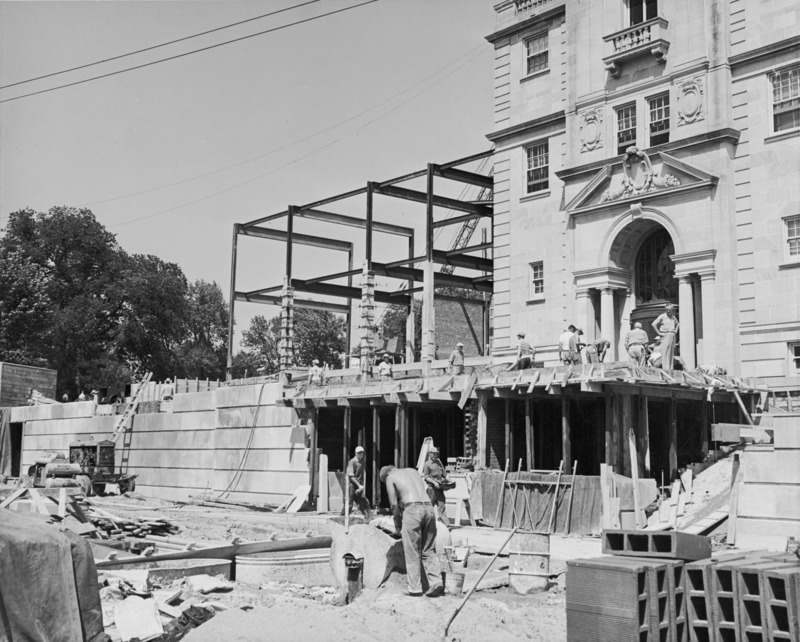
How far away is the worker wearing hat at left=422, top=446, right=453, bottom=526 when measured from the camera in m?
19.2

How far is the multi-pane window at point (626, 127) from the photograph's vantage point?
2833 centimetres

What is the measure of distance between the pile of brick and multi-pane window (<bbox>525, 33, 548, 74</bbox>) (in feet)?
77.9

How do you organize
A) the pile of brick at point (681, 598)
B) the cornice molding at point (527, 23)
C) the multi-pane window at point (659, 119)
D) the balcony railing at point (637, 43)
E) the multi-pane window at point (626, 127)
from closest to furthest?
the pile of brick at point (681, 598) < the balcony railing at point (637, 43) < the multi-pane window at point (659, 119) < the multi-pane window at point (626, 127) < the cornice molding at point (527, 23)

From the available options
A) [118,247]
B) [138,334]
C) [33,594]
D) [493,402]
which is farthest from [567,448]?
[118,247]

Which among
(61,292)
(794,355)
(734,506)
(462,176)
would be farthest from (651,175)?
(61,292)

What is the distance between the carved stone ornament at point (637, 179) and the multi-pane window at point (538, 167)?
120 inches

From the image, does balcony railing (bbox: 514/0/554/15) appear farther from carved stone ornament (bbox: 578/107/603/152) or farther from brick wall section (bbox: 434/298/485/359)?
brick wall section (bbox: 434/298/485/359)

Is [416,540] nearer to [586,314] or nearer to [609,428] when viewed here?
[609,428]

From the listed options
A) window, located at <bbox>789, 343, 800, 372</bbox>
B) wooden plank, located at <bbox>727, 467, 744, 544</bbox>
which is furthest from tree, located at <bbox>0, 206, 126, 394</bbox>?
wooden plank, located at <bbox>727, 467, 744, 544</bbox>

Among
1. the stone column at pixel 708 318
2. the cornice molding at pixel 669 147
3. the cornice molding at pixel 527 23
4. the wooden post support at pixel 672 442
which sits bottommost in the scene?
the wooden post support at pixel 672 442

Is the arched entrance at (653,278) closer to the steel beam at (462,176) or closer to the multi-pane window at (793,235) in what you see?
the multi-pane window at (793,235)

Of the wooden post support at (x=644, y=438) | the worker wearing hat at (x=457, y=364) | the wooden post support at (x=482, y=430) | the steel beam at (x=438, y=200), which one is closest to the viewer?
the wooden post support at (x=644, y=438)

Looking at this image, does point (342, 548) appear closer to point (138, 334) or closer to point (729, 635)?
point (729, 635)

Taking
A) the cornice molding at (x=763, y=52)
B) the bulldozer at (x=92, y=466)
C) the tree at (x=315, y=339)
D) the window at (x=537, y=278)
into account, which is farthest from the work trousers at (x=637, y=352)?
the tree at (x=315, y=339)
